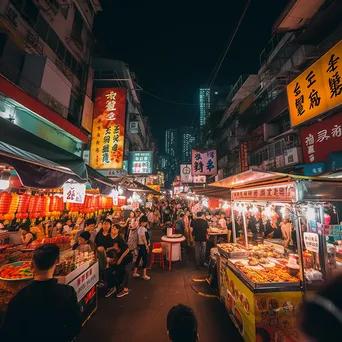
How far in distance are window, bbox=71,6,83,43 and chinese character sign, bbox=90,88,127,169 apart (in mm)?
5315

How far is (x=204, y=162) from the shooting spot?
17.5 m

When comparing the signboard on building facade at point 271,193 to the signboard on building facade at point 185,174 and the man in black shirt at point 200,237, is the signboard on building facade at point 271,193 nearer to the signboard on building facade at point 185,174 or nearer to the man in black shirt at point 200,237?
the man in black shirt at point 200,237

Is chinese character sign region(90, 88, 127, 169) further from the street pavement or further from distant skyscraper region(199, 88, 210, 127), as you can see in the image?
distant skyscraper region(199, 88, 210, 127)

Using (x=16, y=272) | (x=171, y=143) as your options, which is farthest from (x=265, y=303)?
(x=171, y=143)

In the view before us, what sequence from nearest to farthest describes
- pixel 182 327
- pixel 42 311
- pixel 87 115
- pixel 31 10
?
pixel 182 327, pixel 42 311, pixel 31 10, pixel 87 115

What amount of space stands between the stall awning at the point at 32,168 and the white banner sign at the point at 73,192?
348 centimetres

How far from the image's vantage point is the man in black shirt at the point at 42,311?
213 cm

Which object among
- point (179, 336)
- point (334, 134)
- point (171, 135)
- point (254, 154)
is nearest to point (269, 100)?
point (254, 154)

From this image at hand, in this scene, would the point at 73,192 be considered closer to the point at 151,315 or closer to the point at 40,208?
the point at 40,208

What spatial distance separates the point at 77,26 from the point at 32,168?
57.7 ft

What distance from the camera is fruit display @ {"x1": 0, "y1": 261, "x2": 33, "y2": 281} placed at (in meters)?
3.93

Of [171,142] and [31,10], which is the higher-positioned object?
[171,142]

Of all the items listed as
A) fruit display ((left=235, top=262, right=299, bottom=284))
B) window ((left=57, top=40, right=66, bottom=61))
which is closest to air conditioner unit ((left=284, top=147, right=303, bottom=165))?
fruit display ((left=235, top=262, right=299, bottom=284))

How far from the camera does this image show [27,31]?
10.5m
